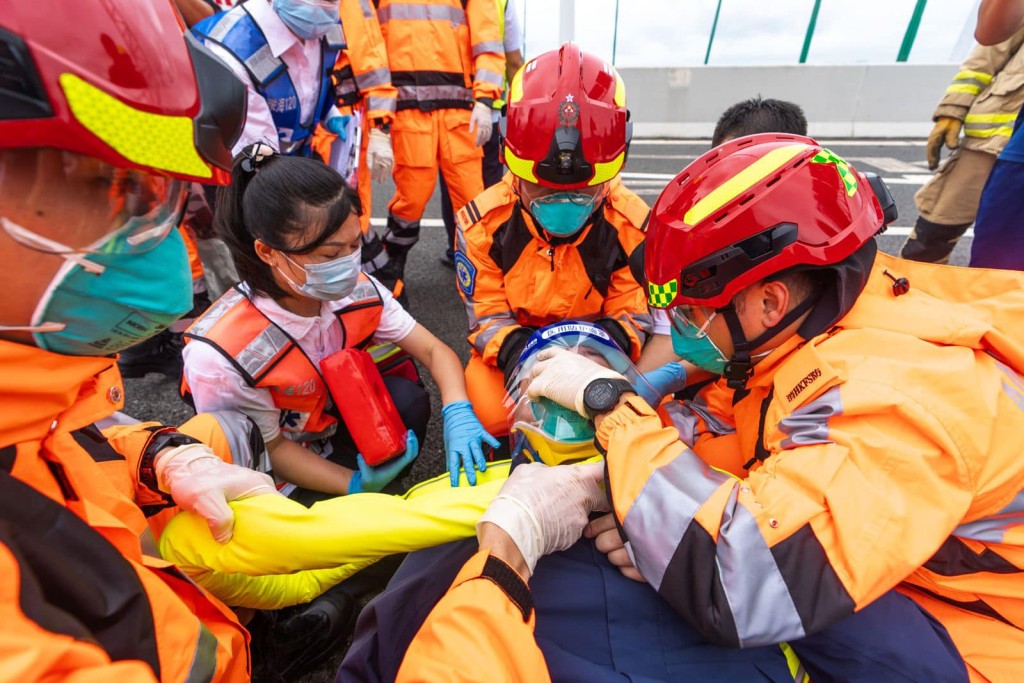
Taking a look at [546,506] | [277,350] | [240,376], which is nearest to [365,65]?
[277,350]

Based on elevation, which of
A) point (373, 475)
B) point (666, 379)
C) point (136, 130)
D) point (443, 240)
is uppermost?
point (136, 130)

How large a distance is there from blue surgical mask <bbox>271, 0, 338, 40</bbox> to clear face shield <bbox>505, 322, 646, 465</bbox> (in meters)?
2.10

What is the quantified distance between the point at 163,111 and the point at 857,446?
4.27ft

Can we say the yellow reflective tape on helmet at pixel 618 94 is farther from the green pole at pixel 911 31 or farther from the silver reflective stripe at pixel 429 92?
the green pole at pixel 911 31

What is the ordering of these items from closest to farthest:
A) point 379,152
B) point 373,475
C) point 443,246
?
point 373,475 → point 379,152 → point 443,246

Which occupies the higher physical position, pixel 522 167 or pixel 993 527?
pixel 522 167

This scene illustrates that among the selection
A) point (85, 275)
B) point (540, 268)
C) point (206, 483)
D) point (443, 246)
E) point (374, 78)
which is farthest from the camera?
point (443, 246)

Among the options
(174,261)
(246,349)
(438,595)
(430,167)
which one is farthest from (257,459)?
(430,167)

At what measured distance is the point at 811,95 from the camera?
8.66m

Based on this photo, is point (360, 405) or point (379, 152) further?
point (379, 152)

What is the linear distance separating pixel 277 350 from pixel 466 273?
993 mm

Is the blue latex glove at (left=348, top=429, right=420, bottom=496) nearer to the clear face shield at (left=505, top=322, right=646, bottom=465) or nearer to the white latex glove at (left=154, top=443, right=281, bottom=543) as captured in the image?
the clear face shield at (left=505, top=322, right=646, bottom=465)

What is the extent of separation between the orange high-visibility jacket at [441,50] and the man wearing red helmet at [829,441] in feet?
9.03

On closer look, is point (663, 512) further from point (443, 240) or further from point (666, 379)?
point (443, 240)
